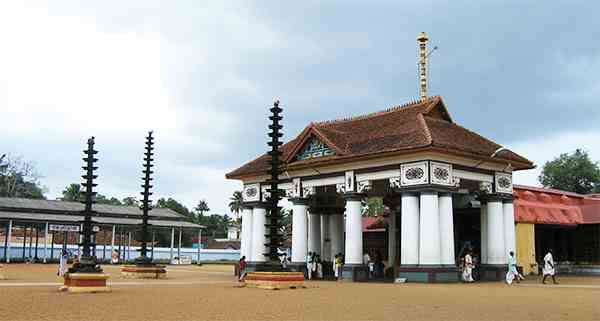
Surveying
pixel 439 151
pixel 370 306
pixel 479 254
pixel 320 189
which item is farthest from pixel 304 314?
pixel 479 254

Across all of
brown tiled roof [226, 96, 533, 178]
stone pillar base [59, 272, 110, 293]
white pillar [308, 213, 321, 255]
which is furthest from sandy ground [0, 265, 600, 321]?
white pillar [308, 213, 321, 255]

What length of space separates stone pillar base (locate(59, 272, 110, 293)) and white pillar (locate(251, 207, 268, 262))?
14476 millimetres

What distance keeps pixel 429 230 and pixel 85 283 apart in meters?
12.6

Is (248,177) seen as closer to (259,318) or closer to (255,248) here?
(255,248)

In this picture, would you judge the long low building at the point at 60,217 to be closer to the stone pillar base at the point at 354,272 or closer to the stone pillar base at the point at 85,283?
the stone pillar base at the point at 354,272

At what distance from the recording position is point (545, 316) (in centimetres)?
1190

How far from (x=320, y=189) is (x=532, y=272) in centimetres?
1191

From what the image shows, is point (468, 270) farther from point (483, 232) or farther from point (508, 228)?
point (508, 228)

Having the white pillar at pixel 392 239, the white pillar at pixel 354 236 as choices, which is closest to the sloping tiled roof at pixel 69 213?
the white pillar at pixel 392 239

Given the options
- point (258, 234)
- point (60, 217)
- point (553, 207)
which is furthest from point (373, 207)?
point (258, 234)

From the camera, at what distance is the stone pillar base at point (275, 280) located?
2014 centimetres

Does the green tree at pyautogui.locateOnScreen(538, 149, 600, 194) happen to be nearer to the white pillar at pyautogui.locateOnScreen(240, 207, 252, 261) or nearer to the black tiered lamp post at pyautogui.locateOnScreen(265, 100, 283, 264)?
the white pillar at pyautogui.locateOnScreen(240, 207, 252, 261)

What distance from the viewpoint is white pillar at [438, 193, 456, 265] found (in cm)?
2475

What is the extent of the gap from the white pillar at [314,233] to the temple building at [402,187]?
5 centimetres
